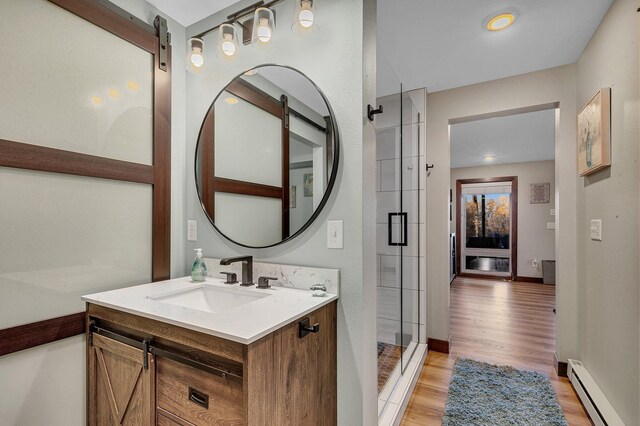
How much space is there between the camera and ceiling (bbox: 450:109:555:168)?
3734 mm

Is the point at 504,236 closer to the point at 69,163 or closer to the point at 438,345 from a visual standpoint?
the point at 438,345

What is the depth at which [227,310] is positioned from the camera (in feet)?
4.02

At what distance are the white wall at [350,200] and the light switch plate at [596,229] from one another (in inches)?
62.6

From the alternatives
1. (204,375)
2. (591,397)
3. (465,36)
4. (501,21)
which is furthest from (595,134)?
(204,375)

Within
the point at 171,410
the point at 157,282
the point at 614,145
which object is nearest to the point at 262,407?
the point at 171,410

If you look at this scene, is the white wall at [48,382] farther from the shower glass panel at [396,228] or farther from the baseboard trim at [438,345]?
the baseboard trim at [438,345]

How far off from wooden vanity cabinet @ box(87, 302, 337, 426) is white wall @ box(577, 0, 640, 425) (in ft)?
5.09

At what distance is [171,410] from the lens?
1052mm

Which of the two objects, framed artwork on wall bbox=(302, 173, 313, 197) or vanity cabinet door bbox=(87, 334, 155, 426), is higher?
framed artwork on wall bbox=(302, 173, 313, 197)

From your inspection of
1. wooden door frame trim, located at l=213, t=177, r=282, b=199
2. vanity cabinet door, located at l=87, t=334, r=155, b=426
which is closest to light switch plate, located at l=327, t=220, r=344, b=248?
wooden door frame trim, located at l=213, t=177, r=282, b=199

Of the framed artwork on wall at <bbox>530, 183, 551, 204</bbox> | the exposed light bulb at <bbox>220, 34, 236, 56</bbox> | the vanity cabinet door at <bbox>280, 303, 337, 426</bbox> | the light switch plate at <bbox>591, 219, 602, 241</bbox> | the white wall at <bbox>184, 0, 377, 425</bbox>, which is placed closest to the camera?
the vanity cabinet door at <bbox>280, 303, 337, 426</bbox>

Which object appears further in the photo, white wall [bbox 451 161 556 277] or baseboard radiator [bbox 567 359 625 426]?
white wall [bbox 451 161 556 277]

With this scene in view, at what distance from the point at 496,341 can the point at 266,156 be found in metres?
3.04

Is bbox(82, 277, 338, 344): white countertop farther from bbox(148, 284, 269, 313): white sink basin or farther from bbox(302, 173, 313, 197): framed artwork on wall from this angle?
bbox(302, 173, 313, 197): framed artwork on wall
